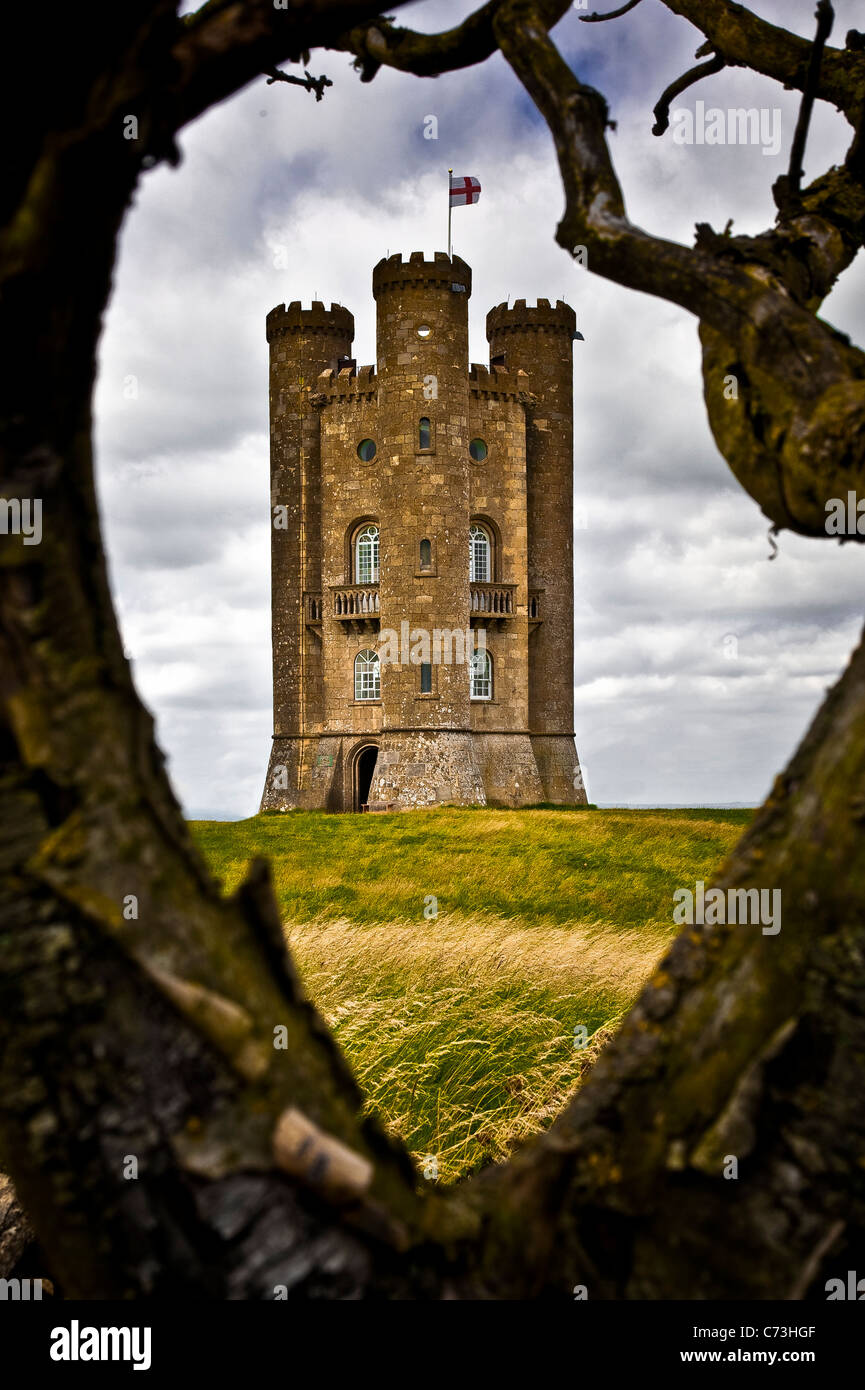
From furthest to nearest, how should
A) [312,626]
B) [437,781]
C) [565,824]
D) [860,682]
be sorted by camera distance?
[312,626], [437,781], [565,824], [860,682]

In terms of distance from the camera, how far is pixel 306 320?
4184 centimetres

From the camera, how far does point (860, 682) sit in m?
2.23

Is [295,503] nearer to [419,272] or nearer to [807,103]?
[419,272]

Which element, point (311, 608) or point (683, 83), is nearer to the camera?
point (683, 83)

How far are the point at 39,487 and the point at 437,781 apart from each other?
112 feet

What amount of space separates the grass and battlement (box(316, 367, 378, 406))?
22.7 metres

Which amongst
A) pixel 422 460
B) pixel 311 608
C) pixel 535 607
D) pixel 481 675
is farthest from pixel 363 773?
pixel 422 460

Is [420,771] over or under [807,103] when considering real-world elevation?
over

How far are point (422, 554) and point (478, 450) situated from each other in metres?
5.72

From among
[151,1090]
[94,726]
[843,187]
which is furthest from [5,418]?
[843,187]

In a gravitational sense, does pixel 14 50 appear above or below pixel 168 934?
Result: above

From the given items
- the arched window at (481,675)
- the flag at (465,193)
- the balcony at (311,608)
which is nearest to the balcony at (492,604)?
the arched window at (481,675)

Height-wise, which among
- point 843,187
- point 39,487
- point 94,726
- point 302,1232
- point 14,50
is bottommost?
point 302,1232

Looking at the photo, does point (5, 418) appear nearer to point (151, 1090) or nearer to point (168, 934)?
point (168, 934)
